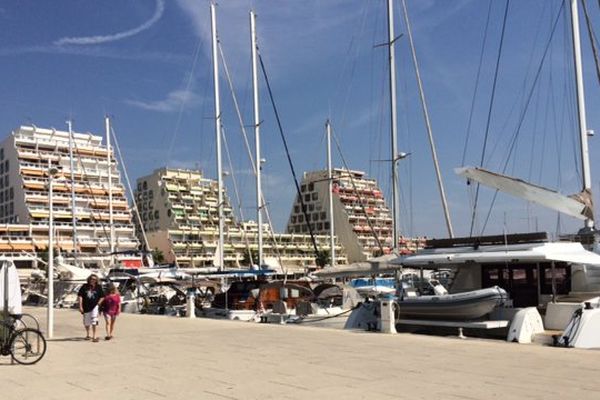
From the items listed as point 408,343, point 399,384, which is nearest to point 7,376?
point 399,384

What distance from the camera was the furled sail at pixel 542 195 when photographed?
20.0 metres

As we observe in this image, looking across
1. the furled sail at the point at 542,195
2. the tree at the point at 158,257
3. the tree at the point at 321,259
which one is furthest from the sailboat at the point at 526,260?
the tree at the point at 158,257

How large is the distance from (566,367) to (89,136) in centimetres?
11217

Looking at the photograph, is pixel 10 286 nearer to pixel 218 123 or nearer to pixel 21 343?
pixel 21 343

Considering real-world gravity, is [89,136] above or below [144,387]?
above

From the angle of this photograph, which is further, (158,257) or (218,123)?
(158,257)

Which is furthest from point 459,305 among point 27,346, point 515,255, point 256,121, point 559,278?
point 256,121

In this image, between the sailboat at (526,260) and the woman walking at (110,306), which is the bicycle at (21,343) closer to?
the woman walking at (110,306)

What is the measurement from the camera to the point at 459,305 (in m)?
16.7

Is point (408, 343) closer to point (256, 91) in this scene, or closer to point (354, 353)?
point (354, 353)

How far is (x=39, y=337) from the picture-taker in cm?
1239

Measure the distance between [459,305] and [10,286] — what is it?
10529 mm

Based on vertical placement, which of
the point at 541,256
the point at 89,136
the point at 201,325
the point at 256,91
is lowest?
the point at 201,325

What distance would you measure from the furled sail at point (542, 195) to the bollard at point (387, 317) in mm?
5769
